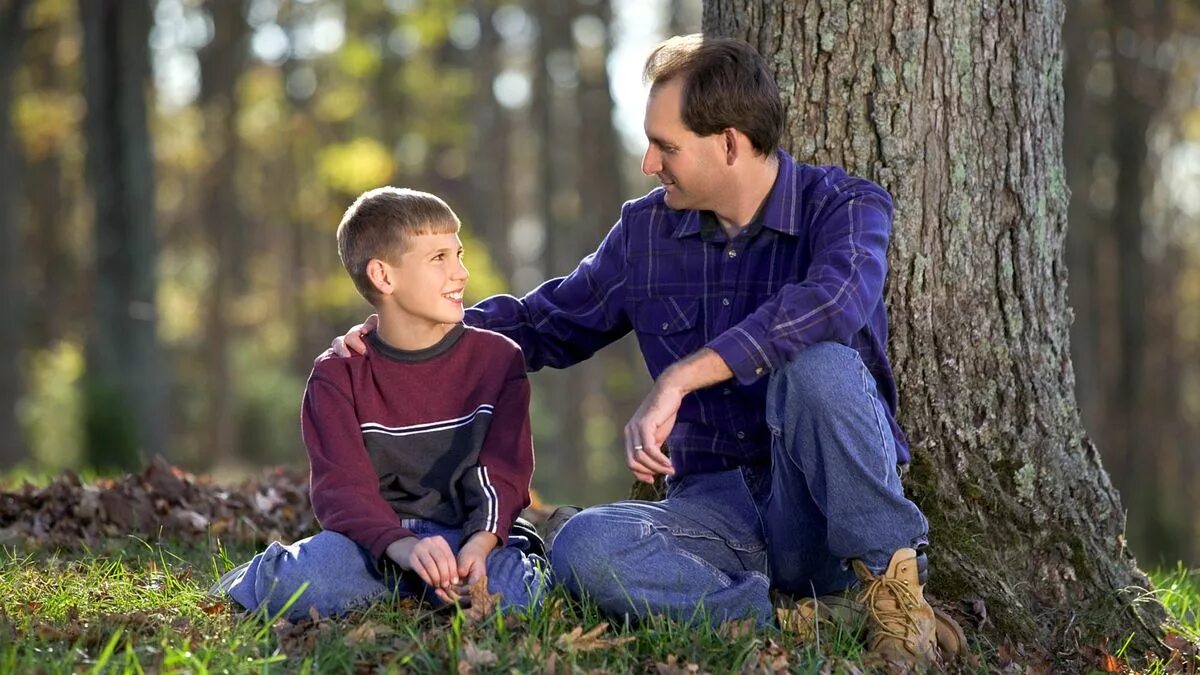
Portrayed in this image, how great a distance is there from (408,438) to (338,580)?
48cm

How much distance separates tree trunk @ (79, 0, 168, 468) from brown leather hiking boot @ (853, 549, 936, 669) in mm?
10869

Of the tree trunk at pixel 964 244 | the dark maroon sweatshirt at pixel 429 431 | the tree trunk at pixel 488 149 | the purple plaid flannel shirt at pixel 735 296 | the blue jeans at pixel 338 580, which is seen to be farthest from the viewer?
the tree trunk at pixel 488 149

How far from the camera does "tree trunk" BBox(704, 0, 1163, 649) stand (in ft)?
14.2

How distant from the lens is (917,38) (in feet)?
14.3

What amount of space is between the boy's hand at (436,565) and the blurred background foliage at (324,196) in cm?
934

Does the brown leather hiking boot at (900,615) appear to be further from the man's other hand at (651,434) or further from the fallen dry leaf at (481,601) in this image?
the fallen dry leaf at (481,601)

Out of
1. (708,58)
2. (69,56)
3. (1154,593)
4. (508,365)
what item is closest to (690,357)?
(508,365)

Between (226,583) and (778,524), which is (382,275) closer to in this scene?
(226,583)

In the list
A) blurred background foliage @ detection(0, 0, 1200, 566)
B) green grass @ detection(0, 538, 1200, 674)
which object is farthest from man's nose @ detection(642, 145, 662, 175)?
blurred background foliage @ detection(0, 0, 1200, 566)

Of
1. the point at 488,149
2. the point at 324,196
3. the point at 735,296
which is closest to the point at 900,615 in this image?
the point at 735,296

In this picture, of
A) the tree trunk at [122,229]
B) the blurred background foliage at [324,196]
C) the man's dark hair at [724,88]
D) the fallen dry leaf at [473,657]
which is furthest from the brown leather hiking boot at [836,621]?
the tree trunk at [122,229]

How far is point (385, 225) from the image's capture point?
3.93m

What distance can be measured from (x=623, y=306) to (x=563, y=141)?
1039 inches

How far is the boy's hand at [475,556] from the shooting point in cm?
362
